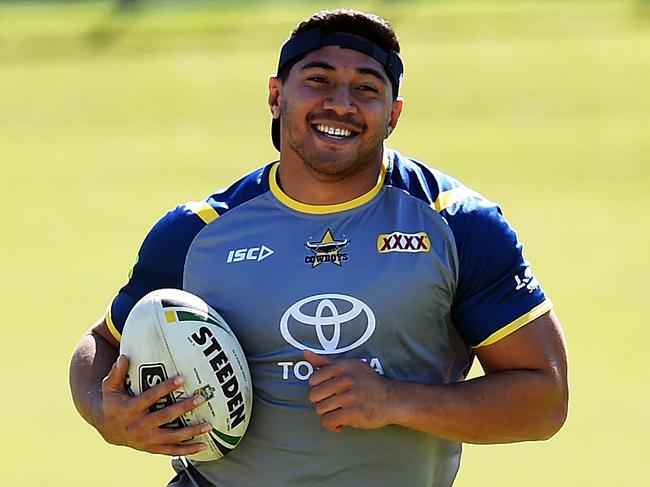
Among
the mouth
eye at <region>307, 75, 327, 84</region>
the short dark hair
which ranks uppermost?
the short dark hair

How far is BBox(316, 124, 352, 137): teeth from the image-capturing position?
12.0ft

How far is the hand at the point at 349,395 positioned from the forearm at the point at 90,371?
2.13 ft

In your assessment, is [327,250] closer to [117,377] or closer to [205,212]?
[205,212]

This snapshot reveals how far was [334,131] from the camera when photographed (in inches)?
144

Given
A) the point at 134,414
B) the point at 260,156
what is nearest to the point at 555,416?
the point at 134,414

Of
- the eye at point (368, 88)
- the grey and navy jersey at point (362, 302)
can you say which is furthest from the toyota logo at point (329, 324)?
the eye at point (368, 88)

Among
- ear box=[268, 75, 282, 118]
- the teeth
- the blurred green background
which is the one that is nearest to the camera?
the teeth

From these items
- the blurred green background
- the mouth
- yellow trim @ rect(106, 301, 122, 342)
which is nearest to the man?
the mouth

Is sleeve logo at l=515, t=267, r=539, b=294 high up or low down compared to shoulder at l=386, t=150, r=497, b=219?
down

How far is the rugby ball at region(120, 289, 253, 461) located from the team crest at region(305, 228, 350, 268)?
29cm

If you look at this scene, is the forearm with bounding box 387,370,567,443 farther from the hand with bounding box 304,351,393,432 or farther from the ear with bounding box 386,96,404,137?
the ear with bounding box 386,96,404,137

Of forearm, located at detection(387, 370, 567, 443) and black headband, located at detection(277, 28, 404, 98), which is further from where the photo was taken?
black headband, located at detection(277, 28, 404, 98)

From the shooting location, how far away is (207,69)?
2075 cm

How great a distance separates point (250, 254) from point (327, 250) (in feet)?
0.69
